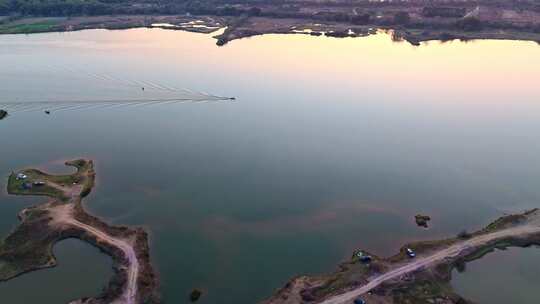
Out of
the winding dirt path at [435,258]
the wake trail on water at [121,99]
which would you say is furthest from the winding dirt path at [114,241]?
the wake trail on water at [121,99]

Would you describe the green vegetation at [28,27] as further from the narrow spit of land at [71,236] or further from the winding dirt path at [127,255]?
the winding dirt path at [127,255]

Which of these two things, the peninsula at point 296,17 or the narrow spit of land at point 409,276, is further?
the peninsula at point 296,17

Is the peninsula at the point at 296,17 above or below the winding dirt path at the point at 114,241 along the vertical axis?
above

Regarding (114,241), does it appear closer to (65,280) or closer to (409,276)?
(65,280)

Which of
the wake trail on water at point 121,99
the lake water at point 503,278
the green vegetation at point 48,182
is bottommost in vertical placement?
the lake water at point 503,278

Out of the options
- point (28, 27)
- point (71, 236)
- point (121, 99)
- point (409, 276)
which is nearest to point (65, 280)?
point (71, 236)

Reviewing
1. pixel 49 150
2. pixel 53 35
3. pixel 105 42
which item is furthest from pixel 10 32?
pixel 49 150
